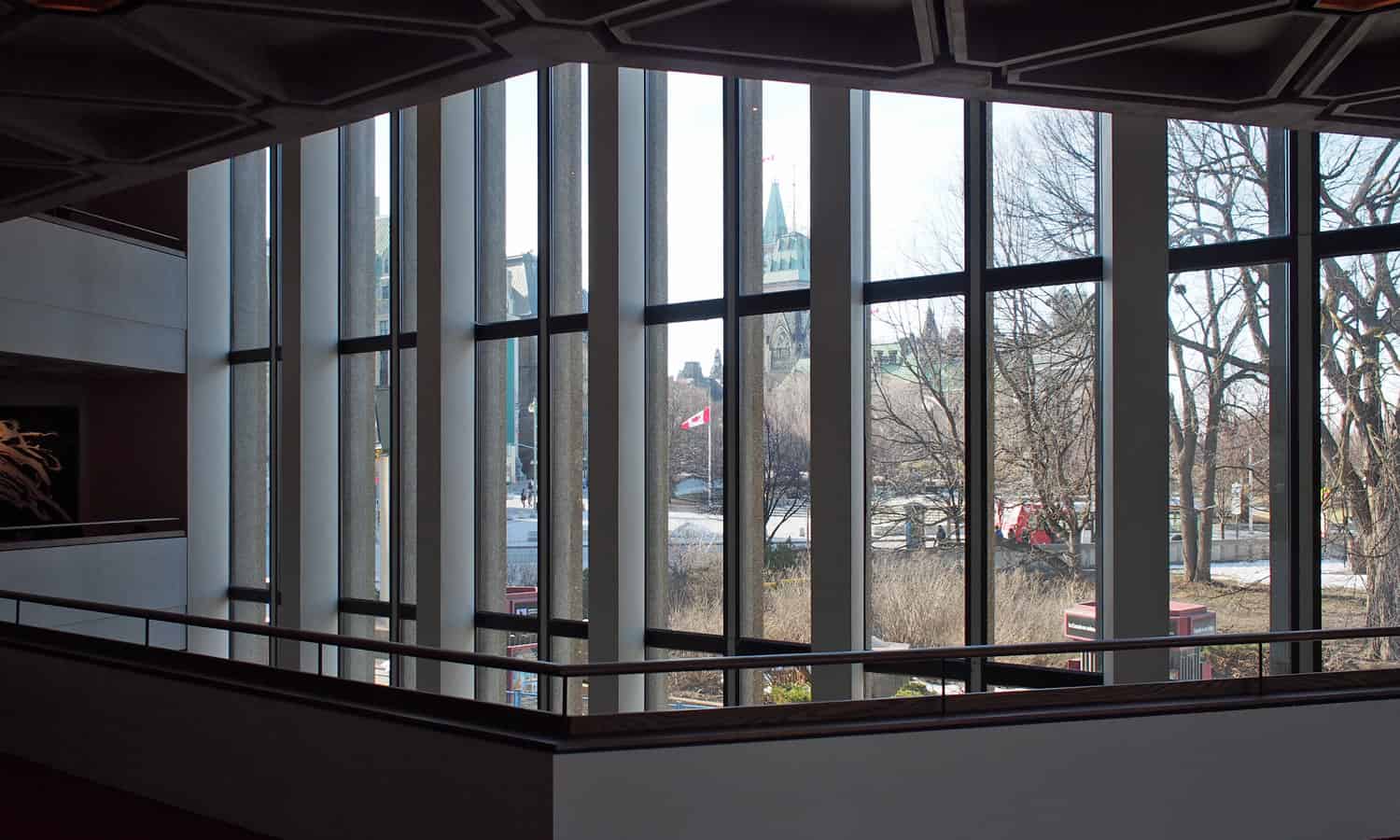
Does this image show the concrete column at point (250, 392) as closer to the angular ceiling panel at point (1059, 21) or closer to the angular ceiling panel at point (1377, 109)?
the angular ceiling panel at point (1059, 21)

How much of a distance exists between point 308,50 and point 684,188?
4886 millimetres

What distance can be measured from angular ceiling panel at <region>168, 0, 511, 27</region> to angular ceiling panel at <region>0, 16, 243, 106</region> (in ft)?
2.82

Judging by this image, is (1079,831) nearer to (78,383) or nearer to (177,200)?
(177,200)

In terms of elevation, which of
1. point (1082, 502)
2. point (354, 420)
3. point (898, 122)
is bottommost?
point (1082, 502)

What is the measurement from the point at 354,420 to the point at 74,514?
459 centimetres

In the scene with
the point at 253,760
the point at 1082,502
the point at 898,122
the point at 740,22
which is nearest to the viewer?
the point at 740,22

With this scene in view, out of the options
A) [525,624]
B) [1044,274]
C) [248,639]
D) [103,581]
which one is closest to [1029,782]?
[1044,274]

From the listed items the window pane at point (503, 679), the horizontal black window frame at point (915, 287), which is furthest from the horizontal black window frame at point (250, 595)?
the horizontal black window frame at point (915, 287)

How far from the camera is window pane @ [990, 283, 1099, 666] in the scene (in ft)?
23.6

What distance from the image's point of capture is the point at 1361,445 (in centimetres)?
634

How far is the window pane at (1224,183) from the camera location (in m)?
6.59

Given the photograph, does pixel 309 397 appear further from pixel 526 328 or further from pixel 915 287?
pixel 915 287

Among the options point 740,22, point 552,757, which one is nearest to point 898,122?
point 740,22

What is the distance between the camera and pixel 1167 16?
11.7 ft
